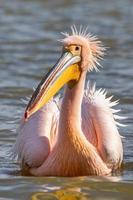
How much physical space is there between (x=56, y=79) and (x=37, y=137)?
2.17 ft

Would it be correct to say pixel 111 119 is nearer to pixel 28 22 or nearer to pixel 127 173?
pixel 127 173

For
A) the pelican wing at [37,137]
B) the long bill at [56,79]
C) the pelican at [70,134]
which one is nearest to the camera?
the long bill at [56,79]

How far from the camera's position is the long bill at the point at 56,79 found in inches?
254

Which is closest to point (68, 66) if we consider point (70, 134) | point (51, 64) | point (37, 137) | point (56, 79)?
point (56, 79)

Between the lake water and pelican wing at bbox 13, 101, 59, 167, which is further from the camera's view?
pelican wing at bbox 13, 101, 59, 167

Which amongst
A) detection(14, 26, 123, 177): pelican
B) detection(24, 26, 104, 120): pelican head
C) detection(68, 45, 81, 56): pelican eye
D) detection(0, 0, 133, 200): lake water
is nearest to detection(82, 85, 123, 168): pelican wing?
detection(14, 26, 123, 177): pelican

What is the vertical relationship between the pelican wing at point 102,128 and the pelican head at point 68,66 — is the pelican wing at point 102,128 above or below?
below

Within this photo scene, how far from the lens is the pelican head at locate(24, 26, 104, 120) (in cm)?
653

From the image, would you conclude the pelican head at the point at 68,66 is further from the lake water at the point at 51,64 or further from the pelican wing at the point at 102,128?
the lake water at the point at 51,64

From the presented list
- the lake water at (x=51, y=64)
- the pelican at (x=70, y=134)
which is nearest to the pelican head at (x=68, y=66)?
the pelican at (x=70, y=134)

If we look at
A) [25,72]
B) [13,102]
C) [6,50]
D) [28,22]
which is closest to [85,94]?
[13,102]

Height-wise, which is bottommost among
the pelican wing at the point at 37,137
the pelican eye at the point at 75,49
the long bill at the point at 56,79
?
the pelican wing at the point at 37,137

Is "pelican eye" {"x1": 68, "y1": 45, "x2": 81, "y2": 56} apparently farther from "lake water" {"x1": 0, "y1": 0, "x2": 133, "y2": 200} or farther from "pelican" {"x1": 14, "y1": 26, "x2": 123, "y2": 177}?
"lake water" {"x1": 0, "y1": 0, "x2": 133, "y2": 200}

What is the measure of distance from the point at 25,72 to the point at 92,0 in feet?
23.1
